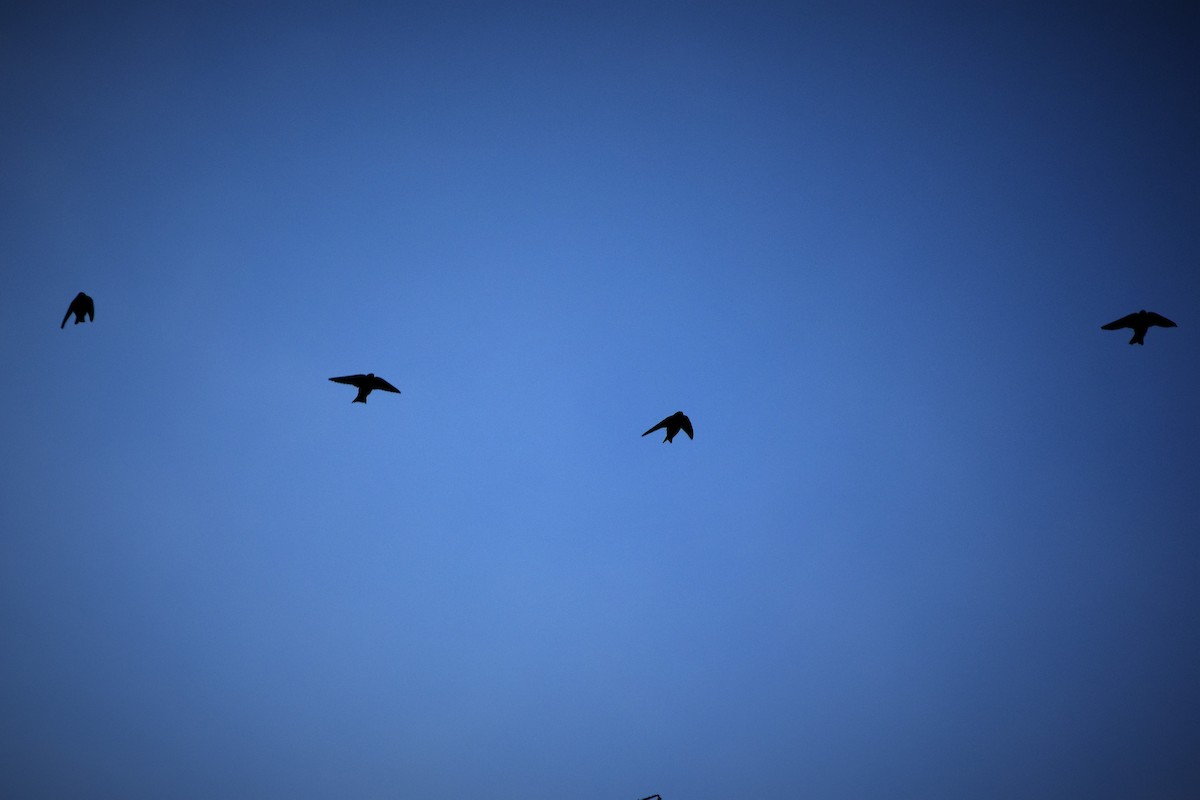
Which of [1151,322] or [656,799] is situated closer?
[656,799]

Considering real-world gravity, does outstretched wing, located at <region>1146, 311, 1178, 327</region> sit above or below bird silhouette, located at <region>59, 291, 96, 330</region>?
above

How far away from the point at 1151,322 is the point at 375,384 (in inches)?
745

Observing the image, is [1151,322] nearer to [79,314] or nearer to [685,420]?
[685,420]

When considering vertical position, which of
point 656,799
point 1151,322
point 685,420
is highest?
point 1151,322

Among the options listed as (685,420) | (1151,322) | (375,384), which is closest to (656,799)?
(685,420)

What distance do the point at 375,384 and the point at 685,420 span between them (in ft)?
25.4

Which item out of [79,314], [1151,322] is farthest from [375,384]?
[1151,322]

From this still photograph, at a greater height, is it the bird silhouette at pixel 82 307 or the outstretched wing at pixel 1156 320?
the outstretched wing at pixel 1156 320

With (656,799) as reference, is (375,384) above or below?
above

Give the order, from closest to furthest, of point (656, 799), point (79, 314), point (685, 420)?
point (656, 799) < point (79, 314) < point (685, 420)

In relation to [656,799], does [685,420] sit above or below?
above

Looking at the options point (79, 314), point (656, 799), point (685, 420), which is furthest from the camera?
point (685, 420)

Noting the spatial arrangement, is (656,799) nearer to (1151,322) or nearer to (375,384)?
(375,384)

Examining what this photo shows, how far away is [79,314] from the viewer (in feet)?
60.2
